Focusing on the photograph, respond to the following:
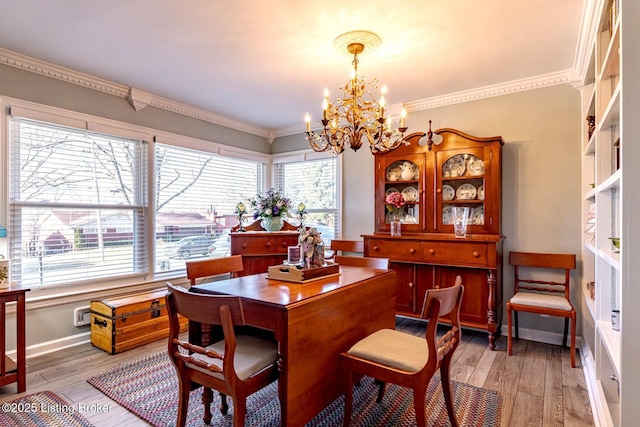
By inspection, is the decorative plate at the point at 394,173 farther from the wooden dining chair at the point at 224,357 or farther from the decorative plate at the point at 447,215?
the wooden dining chair at the point at 224,357

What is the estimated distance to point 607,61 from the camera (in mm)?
1817

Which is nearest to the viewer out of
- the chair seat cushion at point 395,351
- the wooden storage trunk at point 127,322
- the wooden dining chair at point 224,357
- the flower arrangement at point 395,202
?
the wooden dining chair at point 224,357

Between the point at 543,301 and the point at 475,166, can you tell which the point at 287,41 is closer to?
the point at 475,166

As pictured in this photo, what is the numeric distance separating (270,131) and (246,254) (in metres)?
2.05

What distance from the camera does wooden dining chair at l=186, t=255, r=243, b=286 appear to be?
2367 millimetres

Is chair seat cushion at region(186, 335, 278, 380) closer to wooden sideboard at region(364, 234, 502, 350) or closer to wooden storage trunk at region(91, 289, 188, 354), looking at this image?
wooden storage trunk at region(91, 289, 188, 354)

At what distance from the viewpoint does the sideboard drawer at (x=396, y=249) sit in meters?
3.46

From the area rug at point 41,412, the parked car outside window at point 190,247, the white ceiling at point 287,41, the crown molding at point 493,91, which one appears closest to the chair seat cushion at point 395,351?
the area rug at point 41,412

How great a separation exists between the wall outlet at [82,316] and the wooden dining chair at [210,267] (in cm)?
149

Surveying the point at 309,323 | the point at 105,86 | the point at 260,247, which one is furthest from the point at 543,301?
the point at 105,86

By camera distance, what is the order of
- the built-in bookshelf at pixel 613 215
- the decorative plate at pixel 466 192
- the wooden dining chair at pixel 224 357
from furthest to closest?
the decorative plate at pixel 466 192
the wooden dining chair at pixel 224 357
the built-in bookshelf at pixel 613 215

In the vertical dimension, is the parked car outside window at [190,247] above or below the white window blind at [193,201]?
below

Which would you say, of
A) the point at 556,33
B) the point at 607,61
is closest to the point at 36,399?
the point at 607,61

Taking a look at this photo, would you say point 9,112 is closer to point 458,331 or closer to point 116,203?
point 116,203
